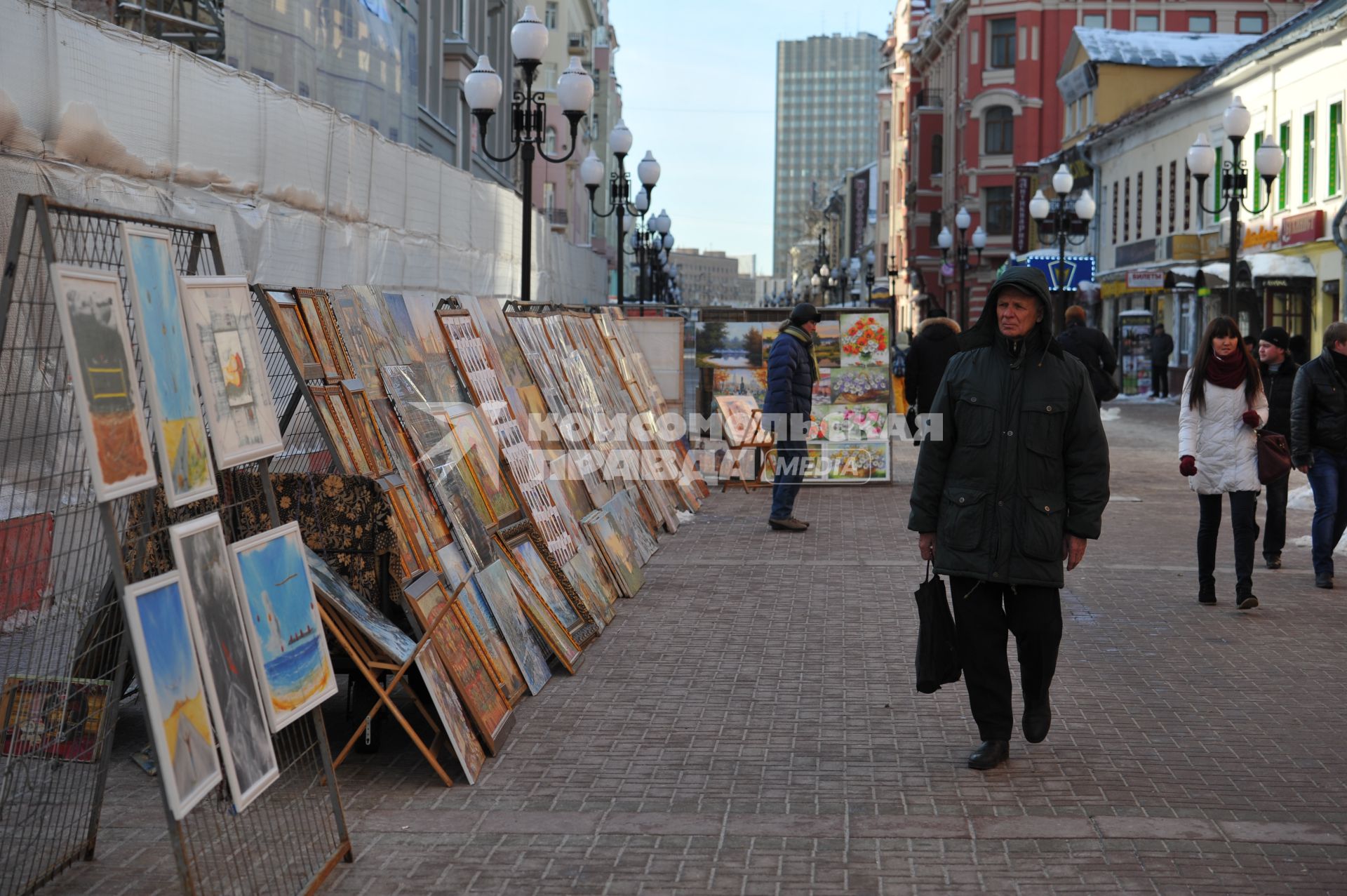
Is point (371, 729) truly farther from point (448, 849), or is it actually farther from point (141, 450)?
point (141, 450)

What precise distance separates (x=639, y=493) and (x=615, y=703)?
6.04 m

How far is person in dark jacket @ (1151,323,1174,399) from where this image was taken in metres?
38.1

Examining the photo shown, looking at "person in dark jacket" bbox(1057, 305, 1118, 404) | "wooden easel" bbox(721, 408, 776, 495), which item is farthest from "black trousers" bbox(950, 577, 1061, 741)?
"wooden easel" bbox(721, 408, 776, 495)

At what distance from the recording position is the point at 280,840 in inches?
204

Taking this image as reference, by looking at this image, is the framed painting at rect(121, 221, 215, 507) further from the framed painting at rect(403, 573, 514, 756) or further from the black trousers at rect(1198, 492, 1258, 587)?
the black trousers at rect(1198, 492, 1258, 587)

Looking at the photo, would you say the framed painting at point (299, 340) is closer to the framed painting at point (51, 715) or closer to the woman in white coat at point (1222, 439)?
the framed painting at point (51, 715)

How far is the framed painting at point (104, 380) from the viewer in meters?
3.63

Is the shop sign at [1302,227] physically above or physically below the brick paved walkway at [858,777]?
above

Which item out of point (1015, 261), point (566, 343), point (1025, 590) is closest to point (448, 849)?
point (1025, 590)

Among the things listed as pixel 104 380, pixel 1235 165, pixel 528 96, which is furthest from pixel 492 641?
pixel 1235 165

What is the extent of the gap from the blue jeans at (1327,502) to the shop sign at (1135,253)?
110 ft

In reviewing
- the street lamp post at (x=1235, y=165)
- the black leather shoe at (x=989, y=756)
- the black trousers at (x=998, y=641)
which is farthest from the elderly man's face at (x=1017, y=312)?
the street lamp post at (x=1235, y=165)

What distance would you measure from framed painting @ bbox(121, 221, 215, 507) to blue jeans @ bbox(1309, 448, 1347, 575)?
8519 millimetres

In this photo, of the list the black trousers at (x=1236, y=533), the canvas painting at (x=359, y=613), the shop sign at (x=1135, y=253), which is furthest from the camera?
the shop sign at (x=1135, y=253)
